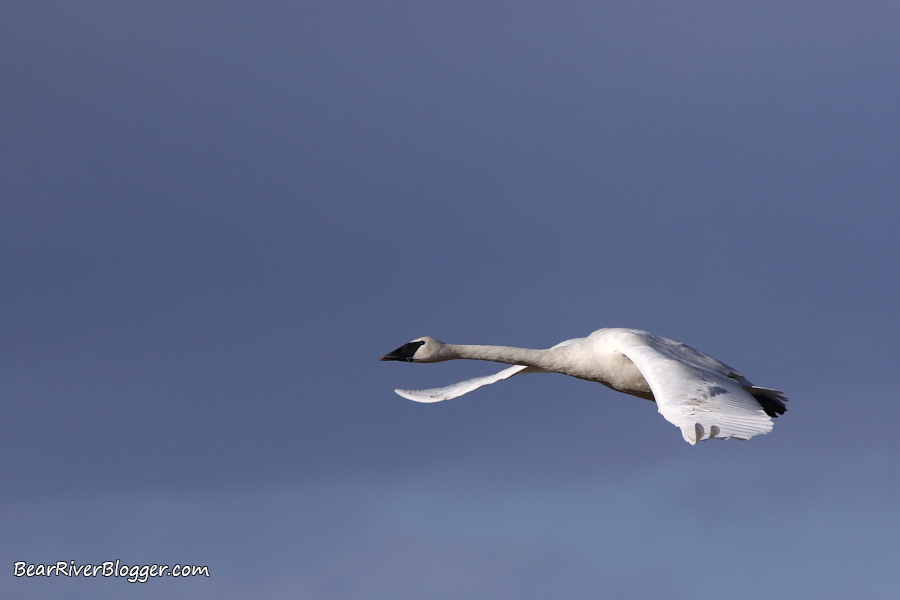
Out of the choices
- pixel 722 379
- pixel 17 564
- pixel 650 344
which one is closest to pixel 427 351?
pixel 650 344

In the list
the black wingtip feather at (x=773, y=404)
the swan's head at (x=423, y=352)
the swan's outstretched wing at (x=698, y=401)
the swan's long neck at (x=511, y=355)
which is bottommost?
the swan's outstretched wing at (x=698, y=401)

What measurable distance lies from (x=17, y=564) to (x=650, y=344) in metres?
17.6

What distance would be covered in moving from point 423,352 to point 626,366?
5132 millimetres

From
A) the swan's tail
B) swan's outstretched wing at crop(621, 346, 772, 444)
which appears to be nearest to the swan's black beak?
swan's outstretched wing at crop(621, 346, 772, 444)

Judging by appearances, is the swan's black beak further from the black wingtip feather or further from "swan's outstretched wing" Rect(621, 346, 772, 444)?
the black wingtip feather

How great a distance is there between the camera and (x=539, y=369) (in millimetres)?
24516

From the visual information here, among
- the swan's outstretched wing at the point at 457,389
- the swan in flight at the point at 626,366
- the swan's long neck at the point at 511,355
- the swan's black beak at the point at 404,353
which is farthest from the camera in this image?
the swan's outstretched wing at the point at 457,389

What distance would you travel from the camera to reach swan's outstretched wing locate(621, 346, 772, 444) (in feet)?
49.4

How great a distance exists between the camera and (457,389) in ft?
83.6

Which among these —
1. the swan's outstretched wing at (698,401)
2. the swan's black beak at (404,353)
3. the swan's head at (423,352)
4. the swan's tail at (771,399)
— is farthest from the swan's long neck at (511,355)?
the swan's tail at (771,399)

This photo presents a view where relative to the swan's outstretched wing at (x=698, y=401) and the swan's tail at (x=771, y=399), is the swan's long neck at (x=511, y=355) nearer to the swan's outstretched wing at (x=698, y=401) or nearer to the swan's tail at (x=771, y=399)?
the swan's outstretched wing at (x=698, y=401)

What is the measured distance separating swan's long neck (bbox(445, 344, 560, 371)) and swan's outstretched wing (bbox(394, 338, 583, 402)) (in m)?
1.59

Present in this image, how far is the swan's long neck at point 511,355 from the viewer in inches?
904

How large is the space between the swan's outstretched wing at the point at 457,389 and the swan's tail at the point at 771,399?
19.0 feet
